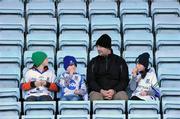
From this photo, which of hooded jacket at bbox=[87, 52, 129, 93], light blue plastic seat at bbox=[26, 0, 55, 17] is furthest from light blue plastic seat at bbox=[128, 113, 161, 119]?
light blue plastic seat at bbox=[26, 0, 55, 17]

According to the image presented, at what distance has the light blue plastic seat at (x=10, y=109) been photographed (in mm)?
12320


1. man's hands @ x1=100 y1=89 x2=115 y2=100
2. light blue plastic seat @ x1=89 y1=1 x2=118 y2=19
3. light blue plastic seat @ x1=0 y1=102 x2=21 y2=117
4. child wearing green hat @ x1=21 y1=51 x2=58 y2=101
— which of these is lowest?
light blue plastic seat @ x1=0 y1=102 x2=21 y2=117

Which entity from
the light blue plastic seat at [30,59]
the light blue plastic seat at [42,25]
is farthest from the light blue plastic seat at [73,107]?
the light blue plastic seat at [42,25]

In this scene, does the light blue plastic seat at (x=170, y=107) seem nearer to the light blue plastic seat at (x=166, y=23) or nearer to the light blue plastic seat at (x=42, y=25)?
the light blue plastic seat at (x=166, y=23)

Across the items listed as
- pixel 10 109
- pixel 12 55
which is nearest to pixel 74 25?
pixel 12 55

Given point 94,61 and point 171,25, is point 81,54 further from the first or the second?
point 171,25

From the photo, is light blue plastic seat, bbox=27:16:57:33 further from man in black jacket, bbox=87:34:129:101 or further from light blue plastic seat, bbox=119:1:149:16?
man in black jacket, bbox=87:34:129:101

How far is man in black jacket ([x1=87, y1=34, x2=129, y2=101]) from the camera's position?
1295 centimetres

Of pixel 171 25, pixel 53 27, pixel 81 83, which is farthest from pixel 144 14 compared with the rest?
pixel 81 83

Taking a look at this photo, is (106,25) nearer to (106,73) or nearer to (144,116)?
(106,73)

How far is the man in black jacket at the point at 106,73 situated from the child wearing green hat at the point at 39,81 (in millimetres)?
543

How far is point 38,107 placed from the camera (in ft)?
40.3

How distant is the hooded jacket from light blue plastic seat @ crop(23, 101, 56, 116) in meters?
0.87

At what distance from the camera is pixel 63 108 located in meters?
12.3
